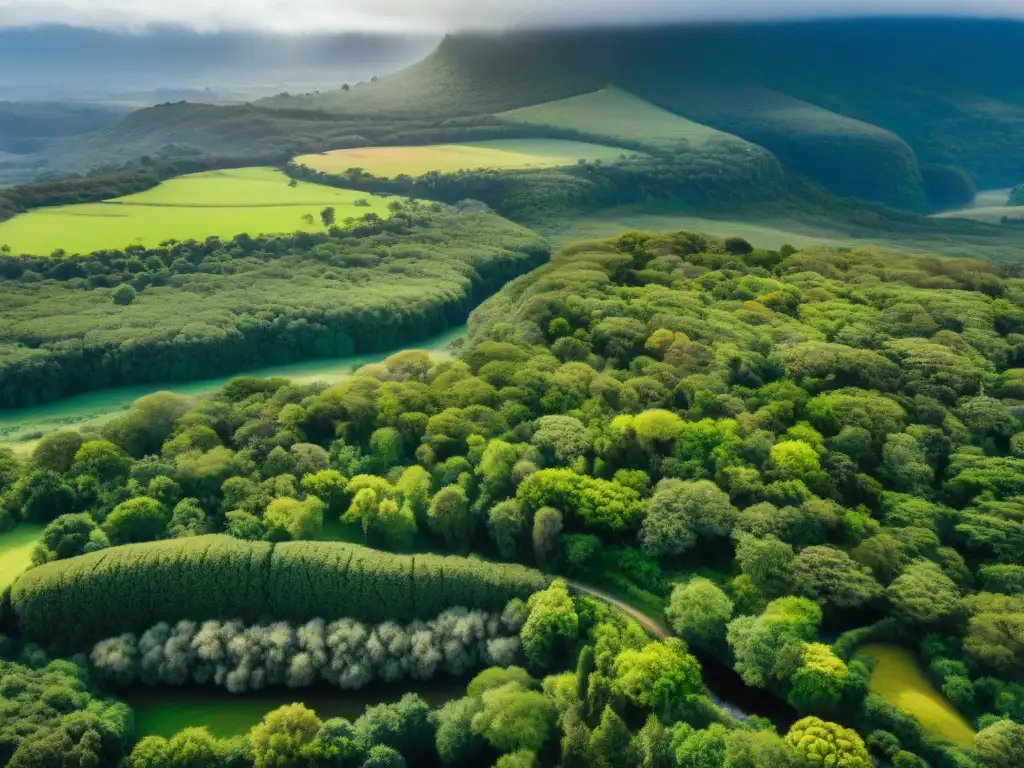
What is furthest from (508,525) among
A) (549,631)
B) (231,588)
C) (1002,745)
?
(1002,745)

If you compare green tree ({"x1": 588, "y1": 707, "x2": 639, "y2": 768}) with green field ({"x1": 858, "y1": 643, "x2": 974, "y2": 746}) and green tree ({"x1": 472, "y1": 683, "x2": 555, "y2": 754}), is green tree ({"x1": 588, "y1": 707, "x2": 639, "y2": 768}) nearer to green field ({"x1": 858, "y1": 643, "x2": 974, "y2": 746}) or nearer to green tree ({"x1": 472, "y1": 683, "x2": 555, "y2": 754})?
green tree ({"x1": 472, "y1": 683, "x2": 555, "y2": 754})

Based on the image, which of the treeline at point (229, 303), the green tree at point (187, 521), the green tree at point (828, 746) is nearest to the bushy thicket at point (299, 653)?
the green tree at point (187, 521)

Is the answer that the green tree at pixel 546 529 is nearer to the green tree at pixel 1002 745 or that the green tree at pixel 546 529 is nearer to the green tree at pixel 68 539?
the green tree at pixel 1002 745

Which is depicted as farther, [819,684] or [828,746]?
[819,684]

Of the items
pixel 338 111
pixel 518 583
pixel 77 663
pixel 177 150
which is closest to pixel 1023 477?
pixel 518 583

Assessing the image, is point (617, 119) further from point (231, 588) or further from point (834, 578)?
point (231, 588)

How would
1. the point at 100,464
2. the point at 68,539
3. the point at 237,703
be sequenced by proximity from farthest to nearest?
1. the point at 100,464
2. the point at 68,539
3. the point at 237,703

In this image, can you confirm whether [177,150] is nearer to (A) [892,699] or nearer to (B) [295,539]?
(B) [295,539]
